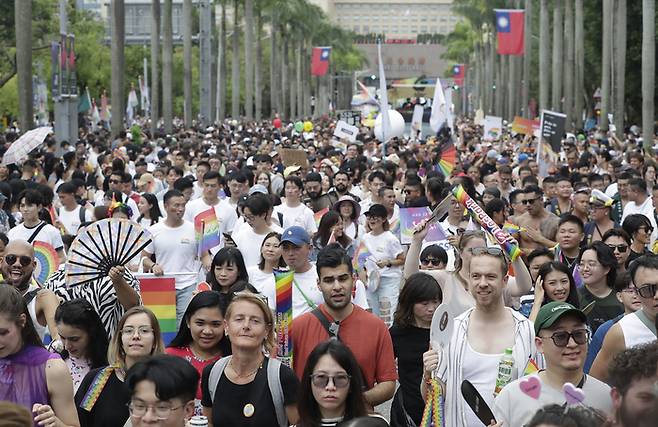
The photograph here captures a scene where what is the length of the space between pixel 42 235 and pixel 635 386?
7.71m

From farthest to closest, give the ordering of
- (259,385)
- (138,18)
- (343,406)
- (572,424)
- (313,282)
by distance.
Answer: (138,18)
(313,282)
(259,385)
(343,406)
(572,424)

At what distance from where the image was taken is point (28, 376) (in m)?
5.89

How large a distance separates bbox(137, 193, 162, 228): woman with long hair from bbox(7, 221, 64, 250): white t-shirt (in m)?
1.85

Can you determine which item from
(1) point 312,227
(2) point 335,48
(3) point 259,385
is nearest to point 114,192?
(1) point 312,227

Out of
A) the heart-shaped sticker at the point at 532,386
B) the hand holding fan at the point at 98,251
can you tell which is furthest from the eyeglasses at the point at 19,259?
the heart-shaped sticker at the point at 532,386

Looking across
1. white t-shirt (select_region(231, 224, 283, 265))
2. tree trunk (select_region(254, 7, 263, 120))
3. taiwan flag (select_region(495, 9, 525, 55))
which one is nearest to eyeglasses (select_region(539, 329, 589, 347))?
white t-shirt (select_region(231, 224, 283, 265))

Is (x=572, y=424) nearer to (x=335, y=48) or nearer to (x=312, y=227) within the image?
(x=312, y=227)

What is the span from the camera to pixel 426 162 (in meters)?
25.1

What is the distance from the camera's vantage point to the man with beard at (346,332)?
6895mm

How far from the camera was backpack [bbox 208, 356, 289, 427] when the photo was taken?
607 centimetres

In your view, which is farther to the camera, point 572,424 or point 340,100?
point 340,100

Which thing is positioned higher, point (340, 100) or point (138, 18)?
point (138, 18)

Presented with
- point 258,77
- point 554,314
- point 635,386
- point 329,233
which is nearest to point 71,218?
point 329,233

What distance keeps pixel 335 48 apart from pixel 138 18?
85.5 feet
